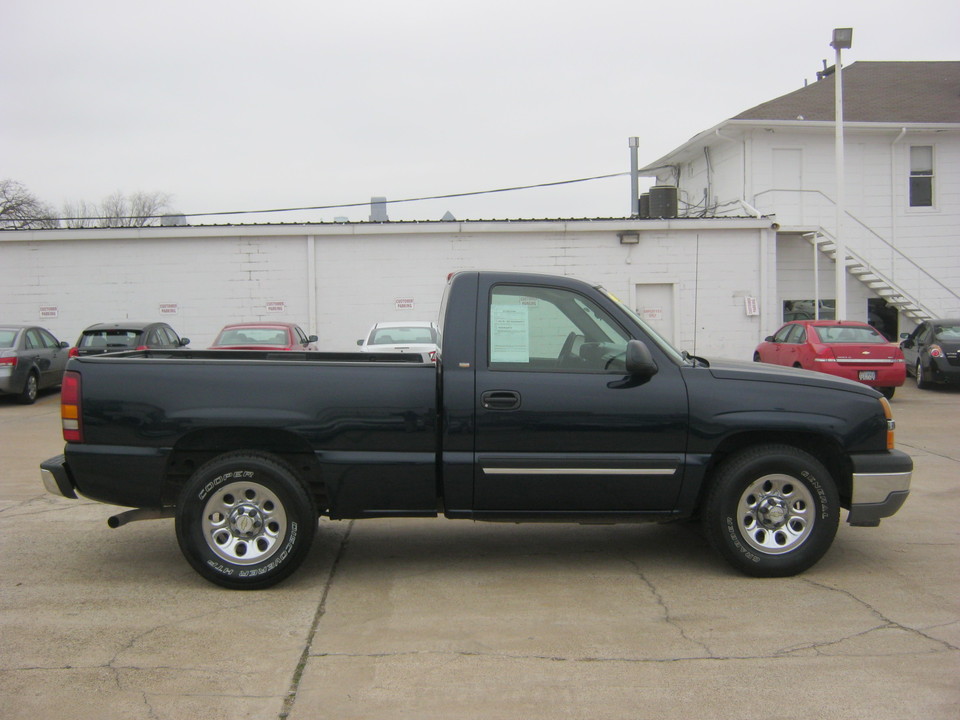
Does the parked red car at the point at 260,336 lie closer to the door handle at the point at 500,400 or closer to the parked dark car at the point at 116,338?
the parked dark car at the point at 116,338

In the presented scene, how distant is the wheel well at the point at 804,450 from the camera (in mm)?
Answer: 5785

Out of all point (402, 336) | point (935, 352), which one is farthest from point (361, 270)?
point (935, 352)

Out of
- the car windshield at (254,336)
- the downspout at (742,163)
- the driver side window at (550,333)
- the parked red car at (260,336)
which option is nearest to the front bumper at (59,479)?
the driver side window at (550,333)

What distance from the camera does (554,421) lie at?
5531 millimetres

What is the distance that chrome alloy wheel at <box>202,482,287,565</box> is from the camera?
5.50 metres

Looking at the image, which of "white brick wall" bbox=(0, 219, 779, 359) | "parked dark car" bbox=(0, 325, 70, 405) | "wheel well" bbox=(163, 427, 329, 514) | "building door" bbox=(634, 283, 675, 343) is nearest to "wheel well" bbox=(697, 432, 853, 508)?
"wheel well" bbox=(163, 427, 329, 514)

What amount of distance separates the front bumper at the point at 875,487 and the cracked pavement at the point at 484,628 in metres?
0.44

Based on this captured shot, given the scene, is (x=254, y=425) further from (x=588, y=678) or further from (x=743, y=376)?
(x=743, y=376)

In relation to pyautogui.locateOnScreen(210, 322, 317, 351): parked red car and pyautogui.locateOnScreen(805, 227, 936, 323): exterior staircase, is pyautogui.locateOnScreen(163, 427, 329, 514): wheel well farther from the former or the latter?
pyautogui.locateOnScreen(805, 227, 936, 323): exterior staircase

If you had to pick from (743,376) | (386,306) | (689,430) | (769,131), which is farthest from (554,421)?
(769,131)

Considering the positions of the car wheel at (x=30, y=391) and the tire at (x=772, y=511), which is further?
the car wheel at (x=30, y=391)

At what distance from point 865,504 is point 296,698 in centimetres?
375

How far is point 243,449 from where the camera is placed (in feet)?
18.5

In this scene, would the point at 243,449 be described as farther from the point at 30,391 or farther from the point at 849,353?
the point at 30,391
